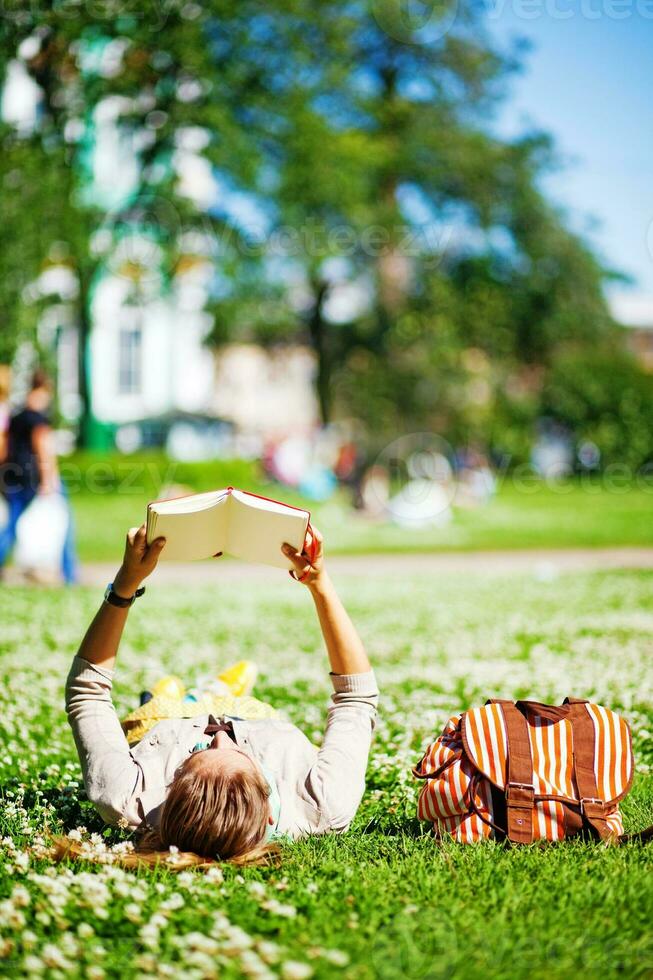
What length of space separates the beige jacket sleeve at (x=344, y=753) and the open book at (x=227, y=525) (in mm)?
596

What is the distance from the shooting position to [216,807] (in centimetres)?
352

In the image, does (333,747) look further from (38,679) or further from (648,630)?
(648,630)

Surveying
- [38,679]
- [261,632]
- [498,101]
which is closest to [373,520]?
[261,632]

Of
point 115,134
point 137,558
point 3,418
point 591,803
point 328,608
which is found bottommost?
point 591,803

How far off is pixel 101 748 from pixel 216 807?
595 millimetres

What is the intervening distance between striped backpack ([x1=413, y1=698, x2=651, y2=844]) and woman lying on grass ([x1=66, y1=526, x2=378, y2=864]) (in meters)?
0.33

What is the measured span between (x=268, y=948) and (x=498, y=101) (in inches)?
1810

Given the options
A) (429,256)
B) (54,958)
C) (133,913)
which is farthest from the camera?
(429,256)

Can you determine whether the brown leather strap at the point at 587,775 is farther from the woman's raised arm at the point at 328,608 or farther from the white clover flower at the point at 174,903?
the white clover flower at the point at 174,903

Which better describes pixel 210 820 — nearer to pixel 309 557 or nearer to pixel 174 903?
pixel 174 903

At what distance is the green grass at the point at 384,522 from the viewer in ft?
67.5

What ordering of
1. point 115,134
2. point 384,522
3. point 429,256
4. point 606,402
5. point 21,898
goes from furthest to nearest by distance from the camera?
point 606,402
point 429,256
point 115,134
point 384,522
point 21,898

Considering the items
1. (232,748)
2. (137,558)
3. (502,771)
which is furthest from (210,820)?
(502,771)

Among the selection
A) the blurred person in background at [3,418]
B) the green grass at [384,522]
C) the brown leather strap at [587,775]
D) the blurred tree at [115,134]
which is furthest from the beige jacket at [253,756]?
the blurred tree at [115,134]
